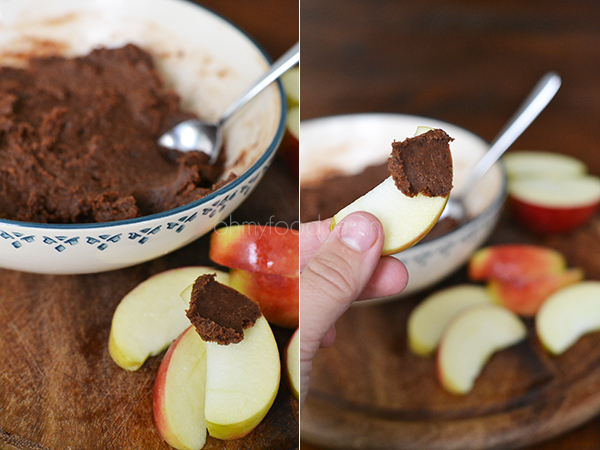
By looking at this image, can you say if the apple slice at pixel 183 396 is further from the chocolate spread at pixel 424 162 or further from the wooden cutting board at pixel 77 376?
the chocolate spread at pixel 424 162

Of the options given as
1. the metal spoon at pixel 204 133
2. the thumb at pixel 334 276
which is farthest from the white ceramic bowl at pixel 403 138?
the thumb at pixel 334 276

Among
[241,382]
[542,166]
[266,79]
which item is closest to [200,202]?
[241,382]

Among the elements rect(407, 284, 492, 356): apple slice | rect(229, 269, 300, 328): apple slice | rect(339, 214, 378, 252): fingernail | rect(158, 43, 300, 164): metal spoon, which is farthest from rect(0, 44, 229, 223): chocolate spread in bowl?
rect(407, 284, 492, 356): apple slice

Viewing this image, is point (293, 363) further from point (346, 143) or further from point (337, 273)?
point (346, 143)

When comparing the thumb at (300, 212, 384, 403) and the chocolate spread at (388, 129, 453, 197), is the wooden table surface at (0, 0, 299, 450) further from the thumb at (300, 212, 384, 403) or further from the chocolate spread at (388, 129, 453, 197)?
the chocolate spread at (388, 129, 453, 197)

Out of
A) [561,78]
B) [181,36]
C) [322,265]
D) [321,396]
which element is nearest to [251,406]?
[322,265]

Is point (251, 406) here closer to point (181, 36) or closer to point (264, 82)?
point (264, 82)
